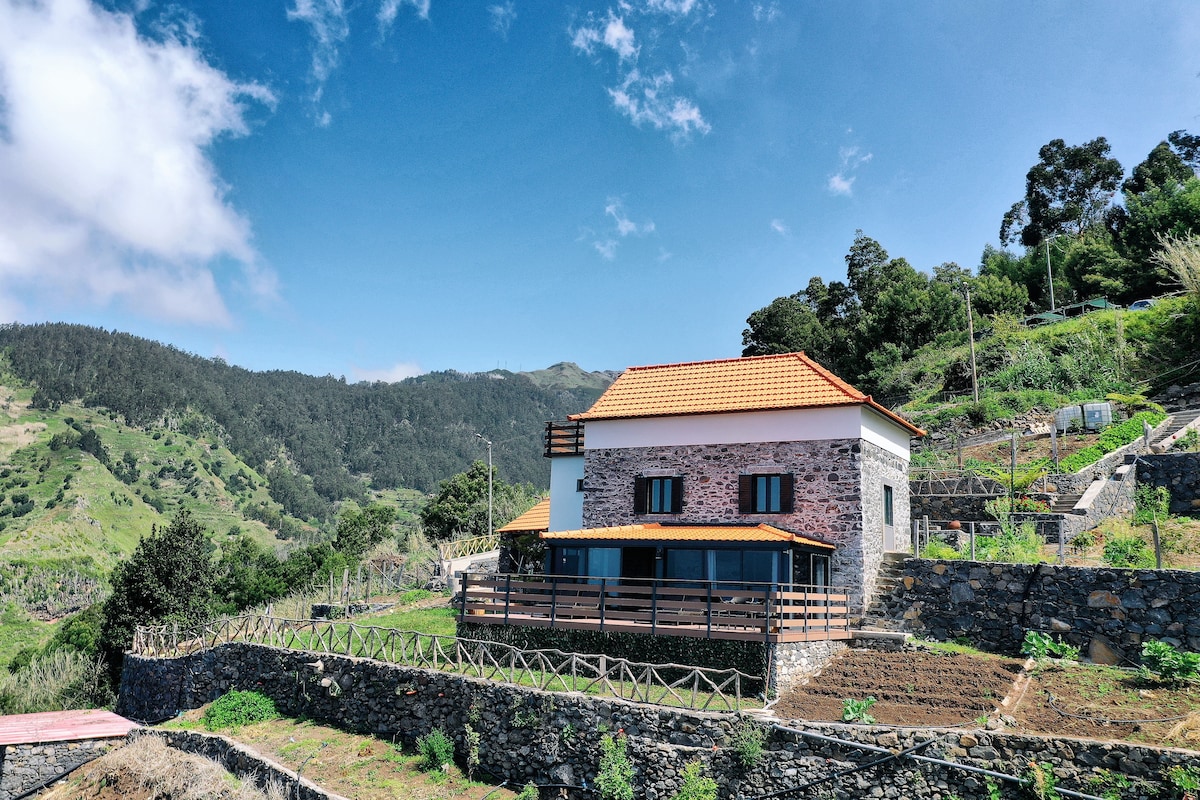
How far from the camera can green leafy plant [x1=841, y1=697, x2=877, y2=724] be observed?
1336cm

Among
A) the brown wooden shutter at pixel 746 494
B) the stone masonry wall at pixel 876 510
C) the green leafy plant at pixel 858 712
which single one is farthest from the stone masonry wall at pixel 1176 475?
the green leafy plant at pixel 858 712

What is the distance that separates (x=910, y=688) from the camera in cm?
1507

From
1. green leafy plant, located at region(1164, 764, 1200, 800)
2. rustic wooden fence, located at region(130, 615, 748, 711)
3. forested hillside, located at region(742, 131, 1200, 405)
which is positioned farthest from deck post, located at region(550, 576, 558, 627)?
forested hillside, located at region(742, 131, 1200, 405)

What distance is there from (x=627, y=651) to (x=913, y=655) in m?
6.09

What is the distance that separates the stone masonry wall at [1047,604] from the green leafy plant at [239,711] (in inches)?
654

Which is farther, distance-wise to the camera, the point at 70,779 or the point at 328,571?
the point at 328,571

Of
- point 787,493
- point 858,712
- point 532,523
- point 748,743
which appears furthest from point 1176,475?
point 532,523

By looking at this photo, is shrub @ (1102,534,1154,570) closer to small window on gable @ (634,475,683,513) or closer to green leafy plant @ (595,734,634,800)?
small window on gable @ (634,475,683,513)

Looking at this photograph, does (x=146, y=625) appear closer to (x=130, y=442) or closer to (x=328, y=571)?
(x=328, y=571)

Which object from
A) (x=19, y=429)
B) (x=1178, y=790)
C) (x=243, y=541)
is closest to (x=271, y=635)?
(x=1178, y=790)

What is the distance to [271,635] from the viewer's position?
2416cm

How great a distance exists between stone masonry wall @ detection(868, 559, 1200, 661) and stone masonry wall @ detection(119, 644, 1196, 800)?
20.1 feet

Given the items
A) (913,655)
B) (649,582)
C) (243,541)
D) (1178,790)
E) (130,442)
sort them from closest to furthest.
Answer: (1178,790), (913,655), (649,582), (243,541), (130,442)

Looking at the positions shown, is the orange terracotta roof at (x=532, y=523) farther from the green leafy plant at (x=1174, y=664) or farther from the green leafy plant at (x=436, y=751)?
the green leafy plant at (x=1174, y=664)
